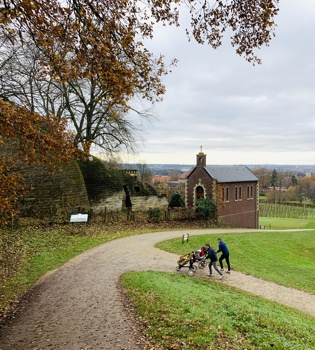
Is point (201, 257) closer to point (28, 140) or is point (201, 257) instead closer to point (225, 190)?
point (28, 140)

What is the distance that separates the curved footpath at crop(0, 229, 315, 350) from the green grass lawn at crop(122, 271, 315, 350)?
66 centimetres

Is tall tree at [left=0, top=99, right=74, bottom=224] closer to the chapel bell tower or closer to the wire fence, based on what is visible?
the chapel bell tower

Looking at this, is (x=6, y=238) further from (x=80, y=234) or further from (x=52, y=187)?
(x=52, y=187)

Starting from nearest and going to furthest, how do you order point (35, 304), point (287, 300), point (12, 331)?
1. point (12, 331)
2. point (35, 304)
3. point (287, 300)

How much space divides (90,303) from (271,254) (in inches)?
553

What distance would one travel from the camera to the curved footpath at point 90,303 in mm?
7387

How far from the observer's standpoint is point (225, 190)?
3612 centimetres

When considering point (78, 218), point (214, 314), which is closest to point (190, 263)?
point (214, 314)

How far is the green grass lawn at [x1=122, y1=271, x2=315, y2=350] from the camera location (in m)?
6.85

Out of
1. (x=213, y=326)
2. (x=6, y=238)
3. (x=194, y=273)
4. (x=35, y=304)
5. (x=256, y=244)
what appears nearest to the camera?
(x=213, y=326)

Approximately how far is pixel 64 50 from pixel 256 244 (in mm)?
19181

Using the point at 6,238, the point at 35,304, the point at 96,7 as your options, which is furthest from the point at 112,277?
the point at 96,7

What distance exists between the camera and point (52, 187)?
23.6m

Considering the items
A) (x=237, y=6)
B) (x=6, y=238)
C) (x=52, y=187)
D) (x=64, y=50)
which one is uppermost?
(x=237, y=6)
